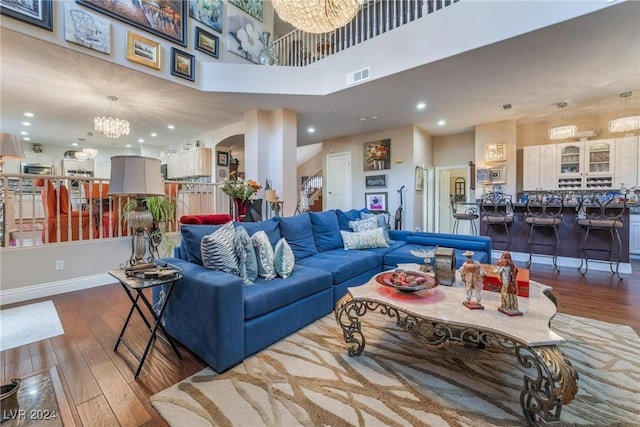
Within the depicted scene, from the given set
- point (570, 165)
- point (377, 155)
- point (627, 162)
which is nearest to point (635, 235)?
point (627, 162)

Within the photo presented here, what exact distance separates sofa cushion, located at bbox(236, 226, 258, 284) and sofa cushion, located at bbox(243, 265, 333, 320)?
8cm

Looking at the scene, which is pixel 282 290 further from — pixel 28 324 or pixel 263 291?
pixel 28 324

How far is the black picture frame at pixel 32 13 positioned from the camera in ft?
9.61

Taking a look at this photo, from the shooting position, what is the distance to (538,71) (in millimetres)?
3914

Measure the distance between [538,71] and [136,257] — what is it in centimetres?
540

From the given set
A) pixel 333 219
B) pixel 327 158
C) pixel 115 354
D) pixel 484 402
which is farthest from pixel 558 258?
pixel 115 354

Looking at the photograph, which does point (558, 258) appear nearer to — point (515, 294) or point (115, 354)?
point (515, 294)

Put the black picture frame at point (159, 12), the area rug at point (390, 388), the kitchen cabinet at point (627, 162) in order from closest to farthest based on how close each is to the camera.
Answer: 1. the area rug at point (390, 388)
2. the black picture frame at point (159, 12)
3. the kitchen cabinet at point (627, 162)

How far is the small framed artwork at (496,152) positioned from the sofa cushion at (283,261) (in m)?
5.82

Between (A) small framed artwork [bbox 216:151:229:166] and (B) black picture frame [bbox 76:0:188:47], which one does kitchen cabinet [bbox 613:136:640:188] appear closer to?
(B) black picture frame [bbox 76:0:188:47]

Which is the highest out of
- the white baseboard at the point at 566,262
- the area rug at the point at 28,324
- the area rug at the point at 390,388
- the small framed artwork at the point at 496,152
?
the small framed artwork at the point at 496,152

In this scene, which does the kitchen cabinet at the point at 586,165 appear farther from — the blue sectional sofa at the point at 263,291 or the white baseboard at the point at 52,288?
the white baseboard at the point at 52,288

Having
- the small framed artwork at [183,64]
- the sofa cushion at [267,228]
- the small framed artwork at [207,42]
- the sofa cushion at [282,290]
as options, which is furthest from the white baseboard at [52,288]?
the small framed artwork at [207,42]

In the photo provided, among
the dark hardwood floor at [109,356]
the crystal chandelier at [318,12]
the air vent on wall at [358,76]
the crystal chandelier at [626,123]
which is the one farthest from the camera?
the crystal chandelier at [626,123]
